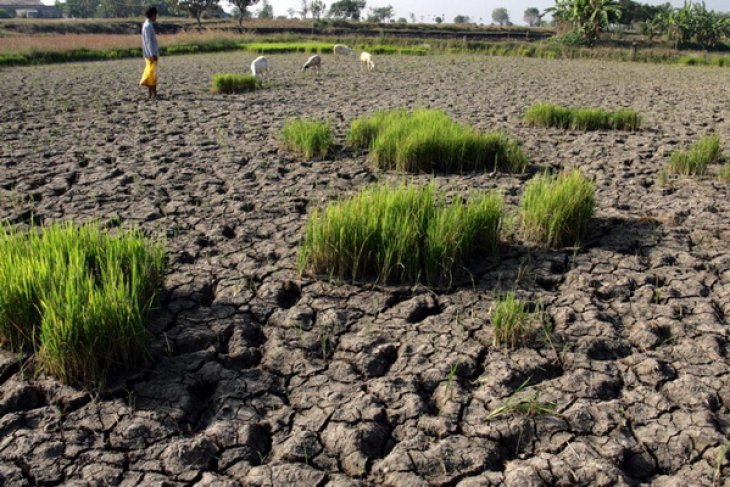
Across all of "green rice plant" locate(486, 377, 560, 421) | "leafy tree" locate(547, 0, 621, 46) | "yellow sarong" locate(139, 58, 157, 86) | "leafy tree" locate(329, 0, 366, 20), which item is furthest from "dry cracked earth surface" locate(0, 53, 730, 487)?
"leafy tree" locate(329, 0, 366, 20)

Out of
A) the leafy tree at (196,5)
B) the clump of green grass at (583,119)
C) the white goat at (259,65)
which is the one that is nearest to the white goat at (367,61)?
the white goat at (259,65)

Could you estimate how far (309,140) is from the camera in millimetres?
6141

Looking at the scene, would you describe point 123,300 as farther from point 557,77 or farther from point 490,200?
point 557,77

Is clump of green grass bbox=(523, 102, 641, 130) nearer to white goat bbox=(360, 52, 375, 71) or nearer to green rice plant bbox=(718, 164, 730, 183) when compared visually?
green rice plant bbox=(718, 164, 730, 183)

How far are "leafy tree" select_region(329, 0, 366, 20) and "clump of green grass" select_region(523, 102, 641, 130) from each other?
3592 inches

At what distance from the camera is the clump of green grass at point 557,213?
3.93 metres

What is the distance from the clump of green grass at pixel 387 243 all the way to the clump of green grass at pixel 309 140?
8.63ft

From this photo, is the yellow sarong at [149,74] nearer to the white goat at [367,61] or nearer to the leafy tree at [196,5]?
the white goat at [367,61]

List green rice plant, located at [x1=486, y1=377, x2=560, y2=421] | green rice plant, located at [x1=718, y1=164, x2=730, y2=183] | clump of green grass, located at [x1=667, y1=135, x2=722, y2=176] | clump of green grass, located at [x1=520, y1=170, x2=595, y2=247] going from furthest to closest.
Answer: clump of green grass, located at [x1=667, y1=135, x2=722, y2=176] → green rice plant, located at [x1=718, y1=164, x2=730, y2=183] → clump of green grass, located at [x1=520, y1=170, x2=595, y2=247] → green rice plant, located at [x1=486, y1=377, x2=560, y2=421]

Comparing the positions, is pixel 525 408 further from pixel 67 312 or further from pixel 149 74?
pixel 149 74

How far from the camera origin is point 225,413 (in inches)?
95.0

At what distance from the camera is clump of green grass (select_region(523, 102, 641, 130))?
25.6ft

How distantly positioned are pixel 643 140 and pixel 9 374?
678cm

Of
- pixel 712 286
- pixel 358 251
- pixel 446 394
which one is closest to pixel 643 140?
pixel 712 286
